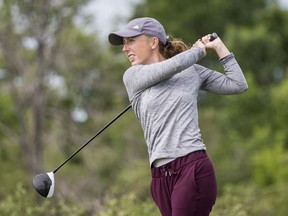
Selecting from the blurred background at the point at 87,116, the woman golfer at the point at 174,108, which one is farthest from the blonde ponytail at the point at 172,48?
the blurred background at the point at 87,116

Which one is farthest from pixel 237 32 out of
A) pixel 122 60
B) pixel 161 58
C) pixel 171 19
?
pixel 161 58

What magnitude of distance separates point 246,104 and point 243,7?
10.3 meters

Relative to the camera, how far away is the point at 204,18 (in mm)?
38188

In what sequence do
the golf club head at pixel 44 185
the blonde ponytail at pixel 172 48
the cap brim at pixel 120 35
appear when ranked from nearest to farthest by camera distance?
the cap brim at pixel 120 35 → the blonde ponytail at pixel 172 48 → the golf club head at pixel 44 185

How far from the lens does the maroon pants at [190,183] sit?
416 cm

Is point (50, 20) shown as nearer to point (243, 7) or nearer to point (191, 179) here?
point (243, 7)

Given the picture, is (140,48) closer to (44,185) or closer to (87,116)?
(44,185)

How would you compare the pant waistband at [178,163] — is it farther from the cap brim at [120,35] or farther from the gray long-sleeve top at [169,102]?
the cap brim at [120,35]

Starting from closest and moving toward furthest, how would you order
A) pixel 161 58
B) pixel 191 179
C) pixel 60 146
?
1. pixel 191 179
2. pixel 161 58
3. pixel 60 146

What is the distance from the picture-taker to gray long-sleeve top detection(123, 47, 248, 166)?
421cm

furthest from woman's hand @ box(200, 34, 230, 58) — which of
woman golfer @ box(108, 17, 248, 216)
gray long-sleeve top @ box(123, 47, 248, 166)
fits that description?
gray long-sleeve top @ box(123, 47, 248, 166)

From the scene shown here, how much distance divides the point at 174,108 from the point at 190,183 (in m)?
0.36

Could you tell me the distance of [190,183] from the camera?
13.6ft

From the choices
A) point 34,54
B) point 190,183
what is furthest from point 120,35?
point 34,54
